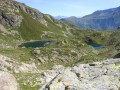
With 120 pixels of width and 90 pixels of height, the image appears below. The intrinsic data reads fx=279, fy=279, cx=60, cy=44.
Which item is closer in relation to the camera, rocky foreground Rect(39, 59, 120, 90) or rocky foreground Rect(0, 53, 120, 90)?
rocky foreground Rect(0, 53, 120, 90)

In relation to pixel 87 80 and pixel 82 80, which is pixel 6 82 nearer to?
pixel 82 80

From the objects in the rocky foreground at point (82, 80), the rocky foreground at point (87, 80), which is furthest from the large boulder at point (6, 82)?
the rocky foreground at point (87, 80)

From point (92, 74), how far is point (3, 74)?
9613 mm

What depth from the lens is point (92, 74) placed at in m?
24.3

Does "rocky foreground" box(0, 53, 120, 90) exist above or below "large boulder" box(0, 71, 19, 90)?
below

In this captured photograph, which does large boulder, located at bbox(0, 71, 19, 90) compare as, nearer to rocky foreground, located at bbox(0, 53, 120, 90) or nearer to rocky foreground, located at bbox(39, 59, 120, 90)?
rocky foreground, located at bbox(0, 53, 120, 90)

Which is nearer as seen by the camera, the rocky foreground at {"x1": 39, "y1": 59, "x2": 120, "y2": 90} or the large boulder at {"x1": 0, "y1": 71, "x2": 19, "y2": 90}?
the large boulder at {"x1": 0, "y1": 71, "x2": 19, "y2": 90}

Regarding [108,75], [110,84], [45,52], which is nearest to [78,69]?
[108,75]

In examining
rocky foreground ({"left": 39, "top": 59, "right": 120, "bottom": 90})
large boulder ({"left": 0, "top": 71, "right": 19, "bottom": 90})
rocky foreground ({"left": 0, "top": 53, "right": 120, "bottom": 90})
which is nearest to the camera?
large boulder ({"left": 0, "top": 71, "right": 19, "bottom": 90})

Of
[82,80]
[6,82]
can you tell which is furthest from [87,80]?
[6,82]

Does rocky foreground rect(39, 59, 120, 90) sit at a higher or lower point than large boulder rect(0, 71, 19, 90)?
lower

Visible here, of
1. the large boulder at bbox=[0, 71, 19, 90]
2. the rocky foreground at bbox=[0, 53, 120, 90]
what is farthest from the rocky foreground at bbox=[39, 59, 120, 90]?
the large boulder at bbox=[0, 71, 19, 90]

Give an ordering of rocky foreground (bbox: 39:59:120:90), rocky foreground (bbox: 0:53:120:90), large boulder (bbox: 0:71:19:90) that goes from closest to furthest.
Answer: large boulder (bbox: 0:71:19:90) → rocky foreground (bbox: 0:53:120:90) → rocky foreground (bbox: 39:59:120:90)

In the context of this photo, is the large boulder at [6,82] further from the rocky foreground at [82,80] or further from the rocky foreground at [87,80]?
the rocky foreground at [87,80]
